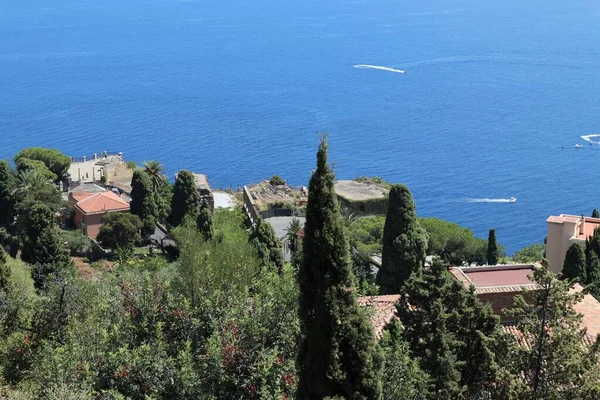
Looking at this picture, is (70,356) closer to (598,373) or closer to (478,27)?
(598,373)

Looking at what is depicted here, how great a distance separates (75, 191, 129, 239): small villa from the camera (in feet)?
125

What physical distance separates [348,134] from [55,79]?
131 feet

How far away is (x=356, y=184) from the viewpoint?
47719 mm

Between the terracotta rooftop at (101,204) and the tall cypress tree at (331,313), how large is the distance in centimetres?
3039

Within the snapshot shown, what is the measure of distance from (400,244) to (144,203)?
1732 centimetres

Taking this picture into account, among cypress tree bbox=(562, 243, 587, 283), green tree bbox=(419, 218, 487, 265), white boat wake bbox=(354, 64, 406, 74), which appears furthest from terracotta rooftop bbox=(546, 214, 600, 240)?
white boat wake bbox=(354, 64, 406, 74)

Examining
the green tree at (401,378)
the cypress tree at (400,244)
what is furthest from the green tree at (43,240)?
the green tree at (401,378)

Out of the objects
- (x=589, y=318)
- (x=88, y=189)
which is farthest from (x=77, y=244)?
(x=589, y=318)

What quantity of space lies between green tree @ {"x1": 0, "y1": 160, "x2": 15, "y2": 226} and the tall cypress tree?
1254 inches

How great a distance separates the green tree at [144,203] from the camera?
3759 cm

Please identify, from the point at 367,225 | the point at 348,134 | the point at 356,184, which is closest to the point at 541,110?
the point at 348,134

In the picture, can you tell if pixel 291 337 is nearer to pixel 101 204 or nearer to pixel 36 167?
pixel 101 204

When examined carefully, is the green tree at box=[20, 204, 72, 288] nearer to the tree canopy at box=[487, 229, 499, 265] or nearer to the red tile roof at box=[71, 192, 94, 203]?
the red tile roof at box=[71, 192, 94, 203]

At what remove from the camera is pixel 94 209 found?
38312mm
